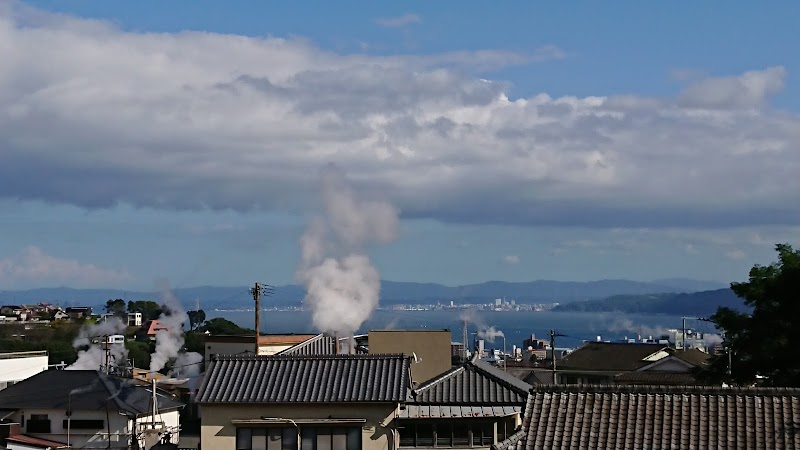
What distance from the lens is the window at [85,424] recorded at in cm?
4012

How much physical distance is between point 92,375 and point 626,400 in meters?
29.6

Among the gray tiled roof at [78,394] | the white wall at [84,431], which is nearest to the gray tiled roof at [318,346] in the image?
the gray tiled roof at [78,394]

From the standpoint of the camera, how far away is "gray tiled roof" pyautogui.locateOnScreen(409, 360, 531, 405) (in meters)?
30.8

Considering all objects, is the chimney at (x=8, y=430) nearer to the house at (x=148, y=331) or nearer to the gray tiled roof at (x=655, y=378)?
the gray tiled roof at (x=655, y=378)

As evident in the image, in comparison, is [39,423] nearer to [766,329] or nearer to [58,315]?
[766,329]

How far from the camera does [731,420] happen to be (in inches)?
709

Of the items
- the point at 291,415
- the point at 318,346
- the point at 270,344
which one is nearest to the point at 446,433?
the point at 291,415

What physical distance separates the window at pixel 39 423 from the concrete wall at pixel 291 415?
1403 cm

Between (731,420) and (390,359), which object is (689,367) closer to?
(390,359)

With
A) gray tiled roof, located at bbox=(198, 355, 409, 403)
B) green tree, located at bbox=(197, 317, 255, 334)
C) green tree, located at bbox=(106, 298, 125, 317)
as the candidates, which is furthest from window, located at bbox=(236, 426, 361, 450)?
green tree, located at bbox=(106, 298, 125, 317)

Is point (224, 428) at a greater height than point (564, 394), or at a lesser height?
lesser

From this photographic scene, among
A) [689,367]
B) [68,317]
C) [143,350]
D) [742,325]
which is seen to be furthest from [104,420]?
[68,317]

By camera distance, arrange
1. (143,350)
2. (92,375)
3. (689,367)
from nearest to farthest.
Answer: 1. (92,375)
2. (689,367)
3. (143,350)

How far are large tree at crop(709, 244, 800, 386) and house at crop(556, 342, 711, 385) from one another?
19.4 metres
